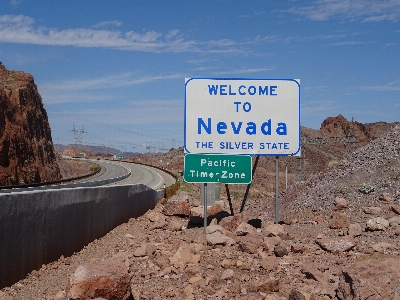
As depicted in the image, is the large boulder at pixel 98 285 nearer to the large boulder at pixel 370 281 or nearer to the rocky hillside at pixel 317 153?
the large boulder at pixel 370 281

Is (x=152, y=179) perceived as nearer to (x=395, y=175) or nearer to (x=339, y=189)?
(x=339, y=189)

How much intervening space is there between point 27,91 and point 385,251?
57.9 metres

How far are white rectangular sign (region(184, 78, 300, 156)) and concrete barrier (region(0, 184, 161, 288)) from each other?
2844mm

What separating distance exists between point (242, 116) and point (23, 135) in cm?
4883

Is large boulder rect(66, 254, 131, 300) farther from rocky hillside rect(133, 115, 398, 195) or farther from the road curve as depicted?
rocky hillside rect(133, 115, 398, 195)

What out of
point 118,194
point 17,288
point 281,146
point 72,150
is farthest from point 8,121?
point 72,150

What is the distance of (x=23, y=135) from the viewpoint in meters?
57.8

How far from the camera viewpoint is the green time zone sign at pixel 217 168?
12.6 m

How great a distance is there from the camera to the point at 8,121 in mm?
55969

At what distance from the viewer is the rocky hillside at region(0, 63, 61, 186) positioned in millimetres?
53469

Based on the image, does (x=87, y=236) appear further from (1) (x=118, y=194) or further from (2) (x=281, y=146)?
(2) (x=281, y=146)

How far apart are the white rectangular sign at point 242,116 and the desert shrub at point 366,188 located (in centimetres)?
231

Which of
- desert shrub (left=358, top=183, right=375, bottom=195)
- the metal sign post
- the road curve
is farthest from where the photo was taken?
the road curve

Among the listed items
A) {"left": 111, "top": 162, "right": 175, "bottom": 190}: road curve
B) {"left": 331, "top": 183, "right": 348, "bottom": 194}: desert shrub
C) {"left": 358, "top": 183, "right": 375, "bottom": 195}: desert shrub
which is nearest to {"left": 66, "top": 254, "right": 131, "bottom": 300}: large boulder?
{"left": 358, "top": 183, "right": 375, "bottom": 195}: desert shrub
